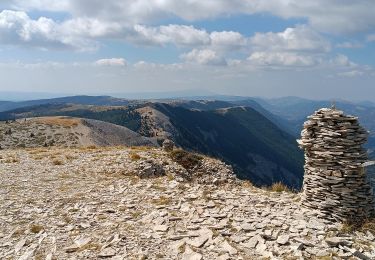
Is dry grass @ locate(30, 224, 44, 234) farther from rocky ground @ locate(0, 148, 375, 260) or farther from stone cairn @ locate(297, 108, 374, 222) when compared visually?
stone cairn @ locate(297, 108, 374, 222)

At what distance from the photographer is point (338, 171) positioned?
637 inches

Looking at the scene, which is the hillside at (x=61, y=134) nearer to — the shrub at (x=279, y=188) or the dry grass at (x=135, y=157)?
the dry grass at (x=135, y=157)

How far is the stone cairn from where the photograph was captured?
1591 cm

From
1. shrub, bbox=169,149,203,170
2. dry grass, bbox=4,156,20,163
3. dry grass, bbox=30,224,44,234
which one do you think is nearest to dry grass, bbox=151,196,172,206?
dry grass, bbox=30,224,44,234

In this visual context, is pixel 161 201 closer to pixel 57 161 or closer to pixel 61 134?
pixel 57 161

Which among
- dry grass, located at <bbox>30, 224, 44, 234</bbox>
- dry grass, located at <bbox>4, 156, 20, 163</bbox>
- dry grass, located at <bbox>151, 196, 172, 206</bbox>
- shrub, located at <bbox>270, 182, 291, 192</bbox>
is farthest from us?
dry grass, located at <bbox>4, 156, 20, 163</bbox>

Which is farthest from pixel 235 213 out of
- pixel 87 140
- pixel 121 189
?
pixel 87 140

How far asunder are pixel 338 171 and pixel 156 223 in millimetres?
7739

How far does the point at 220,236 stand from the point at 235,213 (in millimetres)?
2312

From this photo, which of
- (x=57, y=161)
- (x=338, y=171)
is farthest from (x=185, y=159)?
(x=338, y=171)

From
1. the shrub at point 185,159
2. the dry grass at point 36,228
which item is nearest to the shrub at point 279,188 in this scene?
the shrub at point 185,159

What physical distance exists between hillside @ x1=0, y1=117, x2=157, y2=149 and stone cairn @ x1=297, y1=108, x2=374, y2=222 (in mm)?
86783

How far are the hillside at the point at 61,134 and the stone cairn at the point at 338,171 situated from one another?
8678 centimetres

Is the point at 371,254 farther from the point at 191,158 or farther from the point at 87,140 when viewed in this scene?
the point at 87,140
